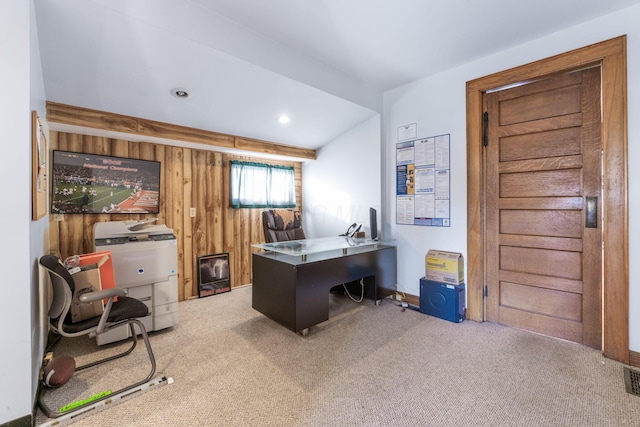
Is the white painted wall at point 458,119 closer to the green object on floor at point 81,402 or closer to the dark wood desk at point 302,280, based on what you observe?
the dark wood desk at point 302,280

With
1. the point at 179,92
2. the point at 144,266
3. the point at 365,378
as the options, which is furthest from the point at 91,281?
the point at 365,378

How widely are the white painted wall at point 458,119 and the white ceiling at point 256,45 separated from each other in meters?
0.11

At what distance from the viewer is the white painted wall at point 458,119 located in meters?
2.04

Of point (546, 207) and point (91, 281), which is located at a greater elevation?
point (546, 207)

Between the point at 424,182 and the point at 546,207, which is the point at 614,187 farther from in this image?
the point at 424,182

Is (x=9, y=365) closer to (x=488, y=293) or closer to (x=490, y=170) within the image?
(x=488, y=293)

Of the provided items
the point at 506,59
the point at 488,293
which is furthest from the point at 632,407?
the point at 506,59

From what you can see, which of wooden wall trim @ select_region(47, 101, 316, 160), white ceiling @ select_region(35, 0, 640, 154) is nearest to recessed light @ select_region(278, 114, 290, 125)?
white ceiling @ select_region(35, 0, 640, 154)

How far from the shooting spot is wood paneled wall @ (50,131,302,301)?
9.34 feet

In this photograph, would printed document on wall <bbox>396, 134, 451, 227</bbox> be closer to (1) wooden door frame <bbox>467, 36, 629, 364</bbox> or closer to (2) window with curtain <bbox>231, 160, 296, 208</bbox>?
(1) wooden door frame <bbox>467, 36, 629, 364</bbox>

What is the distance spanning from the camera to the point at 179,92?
8.62ft

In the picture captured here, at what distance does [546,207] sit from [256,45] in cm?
288

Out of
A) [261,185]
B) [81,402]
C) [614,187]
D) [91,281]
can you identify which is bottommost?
[81,402]

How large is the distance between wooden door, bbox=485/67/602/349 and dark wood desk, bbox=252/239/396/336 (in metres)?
1.32
